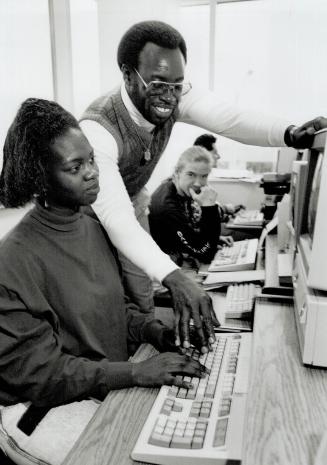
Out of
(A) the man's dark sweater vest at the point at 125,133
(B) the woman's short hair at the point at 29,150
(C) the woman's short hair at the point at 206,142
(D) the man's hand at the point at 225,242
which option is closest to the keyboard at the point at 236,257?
(D) the man's hand at the point at 225,242

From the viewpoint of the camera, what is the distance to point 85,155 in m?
1.05

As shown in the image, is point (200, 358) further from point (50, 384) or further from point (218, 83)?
point (218, 83)

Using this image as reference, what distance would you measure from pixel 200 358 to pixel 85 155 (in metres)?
0.52

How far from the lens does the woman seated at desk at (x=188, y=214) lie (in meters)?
2.07

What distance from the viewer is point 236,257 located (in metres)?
1.94

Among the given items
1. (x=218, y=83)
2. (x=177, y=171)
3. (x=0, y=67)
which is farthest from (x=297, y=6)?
(x=0, y=67)

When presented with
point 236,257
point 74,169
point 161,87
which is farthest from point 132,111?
point 236,257

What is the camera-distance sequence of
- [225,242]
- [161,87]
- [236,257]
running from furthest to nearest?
1. [225,242]
2. [236,257]
3. [161,87]

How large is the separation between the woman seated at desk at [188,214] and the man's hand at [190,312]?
1080 mm

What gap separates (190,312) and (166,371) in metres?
0.13

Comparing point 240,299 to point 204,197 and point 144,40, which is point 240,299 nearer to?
point 144,40

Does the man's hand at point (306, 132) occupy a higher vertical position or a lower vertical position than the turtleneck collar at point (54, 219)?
higher

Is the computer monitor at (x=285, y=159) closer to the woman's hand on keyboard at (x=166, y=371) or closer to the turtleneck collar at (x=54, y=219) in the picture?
the turtleneck collar at (x=54, y=219)

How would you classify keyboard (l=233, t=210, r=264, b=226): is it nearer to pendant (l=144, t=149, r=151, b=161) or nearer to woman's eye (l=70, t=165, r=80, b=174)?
pendant (l=144, t=149, r=151, b=161)
